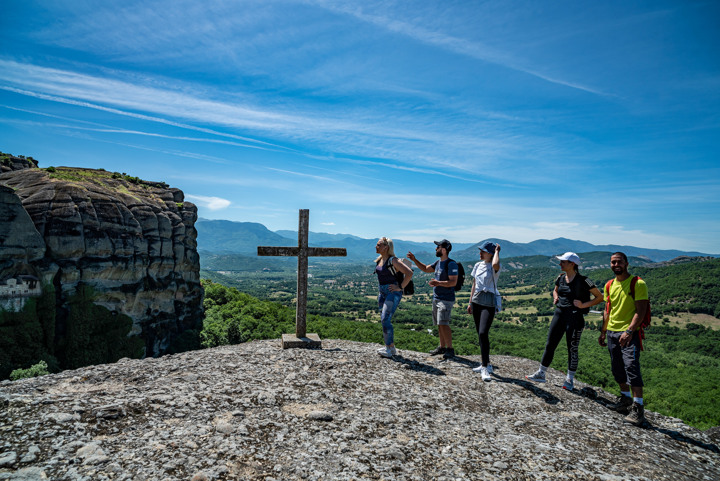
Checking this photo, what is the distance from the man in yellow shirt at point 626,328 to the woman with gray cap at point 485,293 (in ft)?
7.82

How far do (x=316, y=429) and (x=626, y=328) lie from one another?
258 inches

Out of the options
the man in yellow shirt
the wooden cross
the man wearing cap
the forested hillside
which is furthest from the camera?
the forested hillside

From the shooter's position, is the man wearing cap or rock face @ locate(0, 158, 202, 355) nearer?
the man wearing cap

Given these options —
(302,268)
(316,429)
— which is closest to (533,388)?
(316,429)

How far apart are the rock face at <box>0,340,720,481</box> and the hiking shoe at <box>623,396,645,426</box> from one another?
16cm

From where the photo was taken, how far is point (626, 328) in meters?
7.64

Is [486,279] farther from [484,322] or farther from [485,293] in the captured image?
[484,322]

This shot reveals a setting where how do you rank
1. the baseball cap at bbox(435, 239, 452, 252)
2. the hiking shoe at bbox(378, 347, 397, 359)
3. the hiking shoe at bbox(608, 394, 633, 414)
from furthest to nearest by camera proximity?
the hiking shoe at bbox(378, 347, 397, 359) → the baseball cap at bbox(435, 239, 452, 252) → the hiking shoe at bbox(608, 394, 633, 414)

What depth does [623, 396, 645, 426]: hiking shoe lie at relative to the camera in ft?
24.9

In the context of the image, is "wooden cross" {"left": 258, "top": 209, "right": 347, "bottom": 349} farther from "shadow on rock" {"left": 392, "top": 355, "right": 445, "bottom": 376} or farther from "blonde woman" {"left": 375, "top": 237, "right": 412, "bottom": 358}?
"shadow on rock" {"left": 392, "top": 355, "right": 445, "bottom": 376}

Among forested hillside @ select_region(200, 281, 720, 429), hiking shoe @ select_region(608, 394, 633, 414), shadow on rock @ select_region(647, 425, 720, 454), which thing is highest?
hiking shoe @ select_region(608, 394, 633, 414)

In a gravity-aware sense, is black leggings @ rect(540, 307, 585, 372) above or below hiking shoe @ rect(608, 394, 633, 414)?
above

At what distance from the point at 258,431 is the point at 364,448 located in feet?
5.68

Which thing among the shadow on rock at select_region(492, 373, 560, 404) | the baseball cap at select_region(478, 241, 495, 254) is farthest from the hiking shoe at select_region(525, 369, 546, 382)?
the baseball cap at select_region(478, 241, 495, 254)
